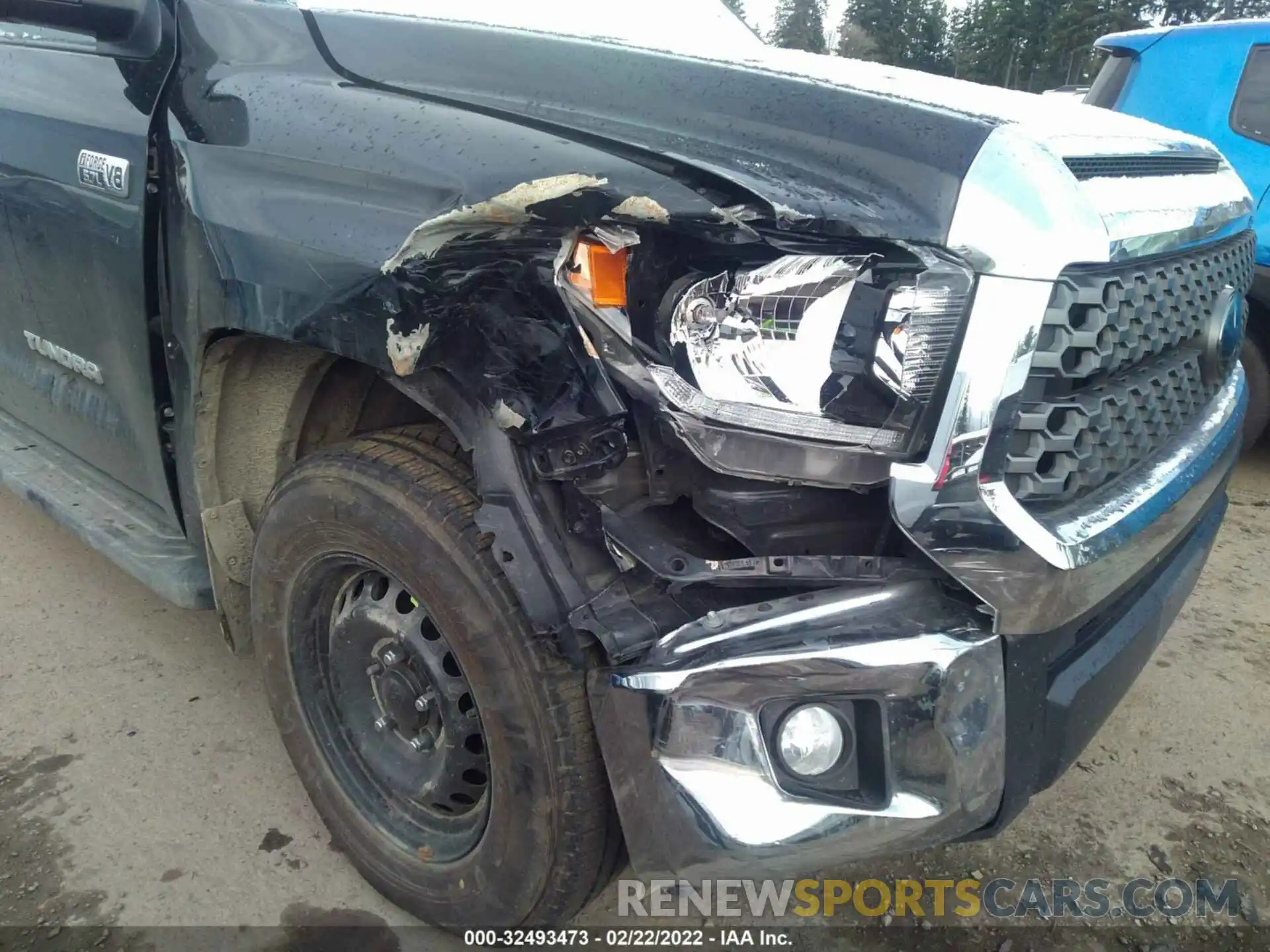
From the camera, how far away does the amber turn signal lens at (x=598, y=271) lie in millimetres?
1472

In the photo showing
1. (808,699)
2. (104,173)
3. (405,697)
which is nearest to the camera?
(808,699)

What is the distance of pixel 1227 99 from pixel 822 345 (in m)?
4.44

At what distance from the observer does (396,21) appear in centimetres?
188

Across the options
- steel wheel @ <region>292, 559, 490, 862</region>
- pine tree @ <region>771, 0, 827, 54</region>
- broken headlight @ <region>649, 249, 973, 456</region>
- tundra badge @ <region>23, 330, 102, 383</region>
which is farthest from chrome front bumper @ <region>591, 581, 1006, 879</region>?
pine tree @ <region>771, 0, 827, 54</region>

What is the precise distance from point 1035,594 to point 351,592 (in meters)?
1.40

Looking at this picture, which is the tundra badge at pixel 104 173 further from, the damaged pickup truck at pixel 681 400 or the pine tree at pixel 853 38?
the pine tree at pixel 853 38

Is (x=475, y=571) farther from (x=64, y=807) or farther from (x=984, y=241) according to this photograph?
(x=64, y=807)

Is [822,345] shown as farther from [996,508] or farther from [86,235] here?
[86,235]

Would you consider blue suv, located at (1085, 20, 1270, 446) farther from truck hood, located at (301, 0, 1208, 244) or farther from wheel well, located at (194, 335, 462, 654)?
wheel well, located at (194, 335, 462, 654)

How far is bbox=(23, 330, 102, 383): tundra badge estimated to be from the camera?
8.14ft

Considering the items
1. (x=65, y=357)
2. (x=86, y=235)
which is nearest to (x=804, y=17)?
(x=65, y=357)

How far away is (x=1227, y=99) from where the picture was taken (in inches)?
180

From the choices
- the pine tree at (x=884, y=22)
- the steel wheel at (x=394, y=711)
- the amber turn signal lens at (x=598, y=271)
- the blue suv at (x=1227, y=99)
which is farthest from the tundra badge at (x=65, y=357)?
the pine tree at (x=884, y=22)

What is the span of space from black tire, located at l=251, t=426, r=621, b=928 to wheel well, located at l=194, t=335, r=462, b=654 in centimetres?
21
